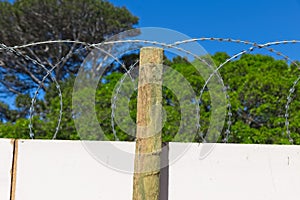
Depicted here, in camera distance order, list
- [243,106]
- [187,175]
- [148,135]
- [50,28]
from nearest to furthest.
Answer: [148,135] < [187,175] < [243,106] < [50,28]

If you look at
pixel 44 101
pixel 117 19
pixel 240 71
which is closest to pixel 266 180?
pixel 240 71

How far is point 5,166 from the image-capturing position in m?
3.36

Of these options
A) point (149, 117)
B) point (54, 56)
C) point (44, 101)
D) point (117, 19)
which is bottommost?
point (149, 117)

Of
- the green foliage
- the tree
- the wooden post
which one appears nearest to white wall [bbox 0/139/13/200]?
the wooden post

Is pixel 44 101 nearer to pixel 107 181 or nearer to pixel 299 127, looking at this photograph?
pixel 299 127

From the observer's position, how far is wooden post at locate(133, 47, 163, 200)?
2.98m

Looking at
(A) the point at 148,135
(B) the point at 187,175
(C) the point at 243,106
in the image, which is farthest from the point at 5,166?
(C) the point at 243,106

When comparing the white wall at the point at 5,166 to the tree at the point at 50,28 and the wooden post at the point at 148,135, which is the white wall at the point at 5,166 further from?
the tree at the point at 50,28

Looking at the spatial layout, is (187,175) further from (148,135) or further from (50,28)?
(50,28)

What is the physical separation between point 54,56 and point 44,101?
5.00m

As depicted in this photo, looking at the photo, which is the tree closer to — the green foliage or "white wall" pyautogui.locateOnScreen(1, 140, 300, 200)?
the green foliage

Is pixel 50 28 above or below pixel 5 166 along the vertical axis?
above

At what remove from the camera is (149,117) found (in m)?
3.00

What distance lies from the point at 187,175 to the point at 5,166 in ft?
4.27
